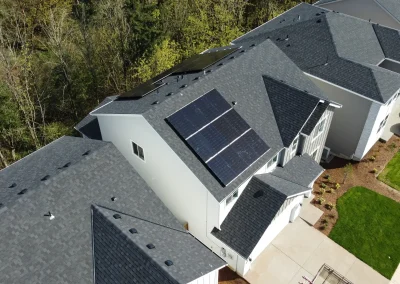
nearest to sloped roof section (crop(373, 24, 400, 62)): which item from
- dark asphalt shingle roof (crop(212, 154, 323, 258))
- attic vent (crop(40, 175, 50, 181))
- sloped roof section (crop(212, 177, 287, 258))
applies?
dark asphalt shingle roof (crop(212, 154, 323, 258))

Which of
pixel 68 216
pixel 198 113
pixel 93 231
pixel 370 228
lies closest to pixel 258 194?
pixel 198 113

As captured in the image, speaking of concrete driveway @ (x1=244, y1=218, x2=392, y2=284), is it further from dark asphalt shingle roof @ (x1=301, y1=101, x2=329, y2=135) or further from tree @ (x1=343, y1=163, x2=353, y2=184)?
dark asphalt shingle roof @ (x1=301, y1=101, x2=329, y2=135)

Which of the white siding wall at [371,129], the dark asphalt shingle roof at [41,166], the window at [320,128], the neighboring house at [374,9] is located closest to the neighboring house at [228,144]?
the window at [320,128]

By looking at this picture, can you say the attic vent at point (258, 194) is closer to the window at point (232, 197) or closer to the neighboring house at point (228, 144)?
the neighboring house at point (228, 144)

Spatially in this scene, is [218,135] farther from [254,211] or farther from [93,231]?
[93,231]

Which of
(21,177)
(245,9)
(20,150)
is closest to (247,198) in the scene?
(21,177)

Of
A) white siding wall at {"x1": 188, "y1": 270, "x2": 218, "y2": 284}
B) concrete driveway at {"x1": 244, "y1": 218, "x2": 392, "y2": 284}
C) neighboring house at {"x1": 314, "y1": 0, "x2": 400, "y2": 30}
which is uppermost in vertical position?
neighboring house at {"x1": 314, "y1": 0, "x2": 400, "y2": 30}

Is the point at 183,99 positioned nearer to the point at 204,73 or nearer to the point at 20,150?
the point at 204,73
